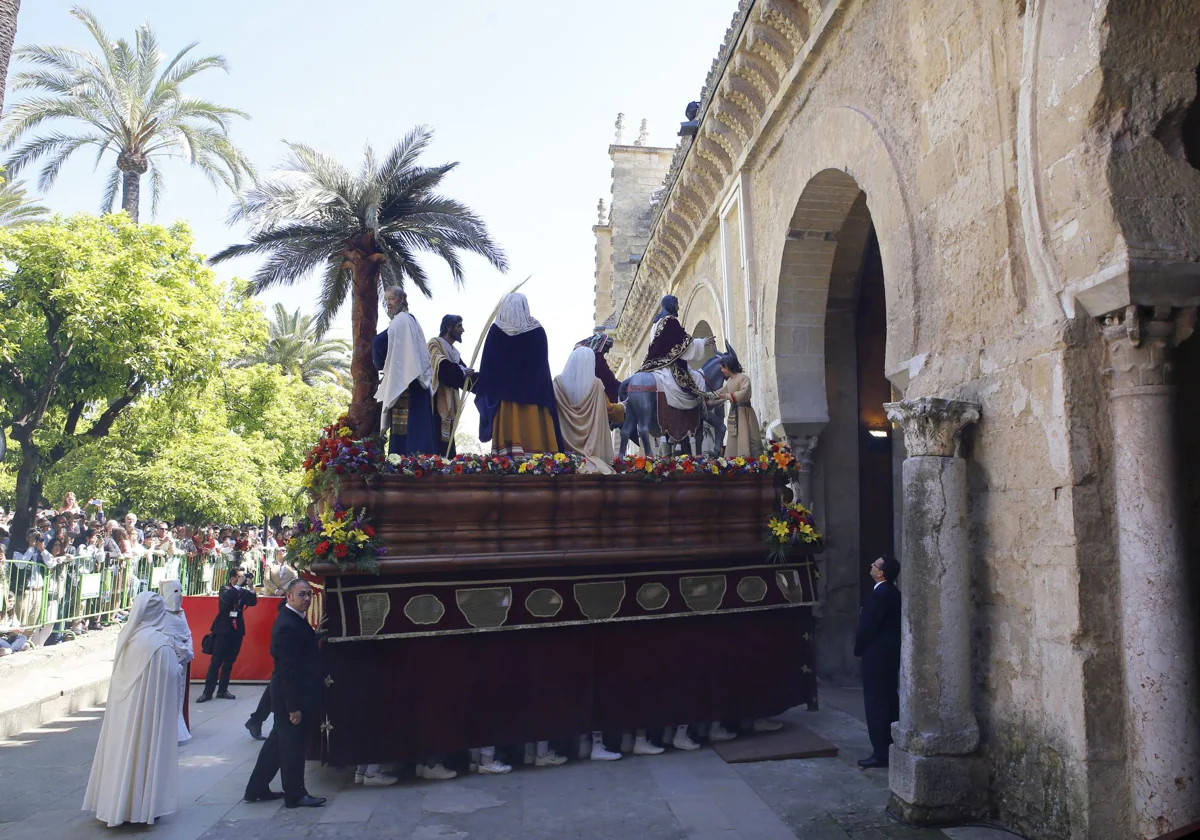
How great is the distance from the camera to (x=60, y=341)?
714 inches

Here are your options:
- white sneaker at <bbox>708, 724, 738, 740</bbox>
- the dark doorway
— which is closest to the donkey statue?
the dark doorway

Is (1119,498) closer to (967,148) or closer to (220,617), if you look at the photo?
(967,148)

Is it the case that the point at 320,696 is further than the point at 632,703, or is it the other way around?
the point at 632,703

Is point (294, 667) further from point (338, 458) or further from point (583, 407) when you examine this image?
point (583, 407)

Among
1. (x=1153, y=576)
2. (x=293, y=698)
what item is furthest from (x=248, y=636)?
(x=1153, y=576)

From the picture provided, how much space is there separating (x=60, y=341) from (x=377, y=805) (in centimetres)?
1605

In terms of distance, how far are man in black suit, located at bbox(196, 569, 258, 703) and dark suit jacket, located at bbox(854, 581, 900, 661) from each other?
272 inches

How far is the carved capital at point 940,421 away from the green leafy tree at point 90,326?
54.9 feet

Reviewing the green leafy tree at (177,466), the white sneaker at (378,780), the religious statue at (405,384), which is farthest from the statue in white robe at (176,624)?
the green leafy tree at (177,466)

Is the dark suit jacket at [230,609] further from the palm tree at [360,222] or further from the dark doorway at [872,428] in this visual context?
the dark doorway at [872,428]

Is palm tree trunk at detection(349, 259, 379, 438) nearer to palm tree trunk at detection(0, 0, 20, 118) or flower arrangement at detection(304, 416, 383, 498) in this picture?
flower arrangement at detection(304, 416, 383, 498)

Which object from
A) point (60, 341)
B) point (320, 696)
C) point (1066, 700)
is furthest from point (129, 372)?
point (1066, 700)

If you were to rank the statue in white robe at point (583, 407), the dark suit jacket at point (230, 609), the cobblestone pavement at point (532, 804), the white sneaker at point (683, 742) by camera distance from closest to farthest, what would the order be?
the cobblestone pavement at point (532, 804), the white sneaker at point (683, 742), the statue in white robe at point (583, 407), the dark suit jacket at point (230, 609)

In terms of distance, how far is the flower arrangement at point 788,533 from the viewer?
304 inches
